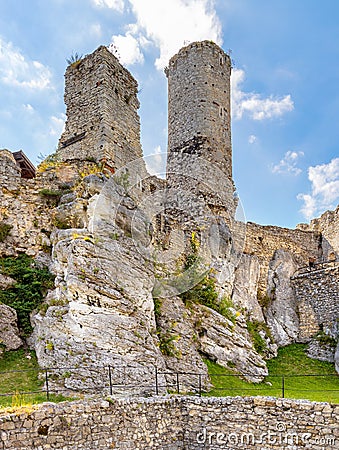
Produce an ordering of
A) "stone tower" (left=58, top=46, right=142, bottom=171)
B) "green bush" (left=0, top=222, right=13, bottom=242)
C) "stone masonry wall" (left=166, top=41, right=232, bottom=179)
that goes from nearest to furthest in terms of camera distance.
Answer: "green bush" (left=0, top=222, right=13, bottom=242), "stone tower" (left=58, top=46, right=142, bottom=171), "stone masonry wall" (left=166, top=41, right=232, bottom=179)

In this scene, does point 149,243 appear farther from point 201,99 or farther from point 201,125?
point 201,99

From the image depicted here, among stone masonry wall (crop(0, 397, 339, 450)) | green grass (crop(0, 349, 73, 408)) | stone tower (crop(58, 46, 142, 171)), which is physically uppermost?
stone tower (crop(58, 46, 142, 171))

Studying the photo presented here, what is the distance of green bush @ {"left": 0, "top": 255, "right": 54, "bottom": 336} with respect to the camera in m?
11.6

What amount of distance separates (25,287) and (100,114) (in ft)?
25.7

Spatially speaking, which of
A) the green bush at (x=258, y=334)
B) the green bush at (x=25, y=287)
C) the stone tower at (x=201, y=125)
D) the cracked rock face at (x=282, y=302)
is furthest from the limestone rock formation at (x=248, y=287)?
the green bush at (x=25, y=287)

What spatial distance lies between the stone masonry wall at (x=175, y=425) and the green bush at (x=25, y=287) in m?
3.82

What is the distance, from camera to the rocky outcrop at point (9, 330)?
34.9ft

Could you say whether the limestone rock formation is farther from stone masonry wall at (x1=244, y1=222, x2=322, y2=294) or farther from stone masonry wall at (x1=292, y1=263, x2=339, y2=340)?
stone masonry wall at (x1=292, y1=263, x2=339, y2=340)

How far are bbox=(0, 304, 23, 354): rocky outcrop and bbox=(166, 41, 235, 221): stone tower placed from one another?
459 inches

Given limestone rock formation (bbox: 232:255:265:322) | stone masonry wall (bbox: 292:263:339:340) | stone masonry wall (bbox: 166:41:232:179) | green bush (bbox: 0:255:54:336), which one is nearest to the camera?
green bush (bbox: 0:255:54:336)

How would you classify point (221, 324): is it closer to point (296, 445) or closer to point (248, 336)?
point (248, 336)

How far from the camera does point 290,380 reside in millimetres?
16172

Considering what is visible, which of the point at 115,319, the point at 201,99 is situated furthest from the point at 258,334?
the point at 201,99

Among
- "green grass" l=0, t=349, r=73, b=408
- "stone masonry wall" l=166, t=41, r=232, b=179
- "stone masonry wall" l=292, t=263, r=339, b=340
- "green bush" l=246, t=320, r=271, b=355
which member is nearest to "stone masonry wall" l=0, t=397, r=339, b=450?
"green grass" l=0, t=349, r=73, b=408
